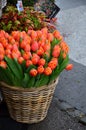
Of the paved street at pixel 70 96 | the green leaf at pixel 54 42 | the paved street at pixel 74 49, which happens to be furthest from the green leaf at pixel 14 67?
the paved street at pixel 74 49

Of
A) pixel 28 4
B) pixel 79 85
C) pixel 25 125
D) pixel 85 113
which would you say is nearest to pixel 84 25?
pixel 28 4

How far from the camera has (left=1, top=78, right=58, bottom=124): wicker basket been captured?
337 centimetres

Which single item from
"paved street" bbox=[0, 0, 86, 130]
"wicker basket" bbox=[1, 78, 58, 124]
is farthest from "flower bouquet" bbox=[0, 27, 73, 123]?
"paved street" bbox=[0, 0, 86, 130]

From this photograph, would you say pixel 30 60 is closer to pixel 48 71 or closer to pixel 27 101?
pixel 48 71

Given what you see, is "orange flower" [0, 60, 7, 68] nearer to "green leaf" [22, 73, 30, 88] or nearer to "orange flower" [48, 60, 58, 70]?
"green leaf" [22, 73, 30, 88]

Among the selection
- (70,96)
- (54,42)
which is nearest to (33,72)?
(54,42)

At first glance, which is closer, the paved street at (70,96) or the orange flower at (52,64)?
the orange flower at (52,64)

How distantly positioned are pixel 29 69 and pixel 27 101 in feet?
1.22

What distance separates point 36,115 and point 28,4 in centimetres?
319

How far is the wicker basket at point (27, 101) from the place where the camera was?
11.1ft

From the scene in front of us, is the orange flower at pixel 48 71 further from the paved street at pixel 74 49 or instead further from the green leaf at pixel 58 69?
the paved street at pixel 74 49

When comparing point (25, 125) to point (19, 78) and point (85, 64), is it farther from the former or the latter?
point (85, 64)

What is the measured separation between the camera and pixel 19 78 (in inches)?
129

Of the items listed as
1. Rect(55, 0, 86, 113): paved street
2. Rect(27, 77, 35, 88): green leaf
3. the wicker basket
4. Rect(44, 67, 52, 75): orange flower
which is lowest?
Rect(55, 0, 86, 113): paved street
